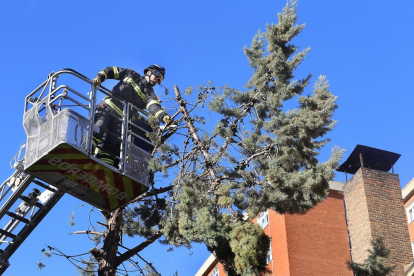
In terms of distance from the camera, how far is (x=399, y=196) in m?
25.4

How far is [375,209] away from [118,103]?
13593 mm

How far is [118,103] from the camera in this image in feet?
44.8

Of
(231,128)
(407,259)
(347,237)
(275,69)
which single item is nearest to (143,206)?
(231,128)

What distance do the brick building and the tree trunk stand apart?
11622mm

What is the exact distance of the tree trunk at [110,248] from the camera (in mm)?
13586

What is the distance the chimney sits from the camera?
933 inches

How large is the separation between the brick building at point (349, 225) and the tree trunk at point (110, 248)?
11.6 metres

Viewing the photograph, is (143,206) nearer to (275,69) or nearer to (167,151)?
(167,151)

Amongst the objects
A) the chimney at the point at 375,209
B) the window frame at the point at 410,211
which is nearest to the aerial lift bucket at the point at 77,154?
the chimney at the point at 375,209

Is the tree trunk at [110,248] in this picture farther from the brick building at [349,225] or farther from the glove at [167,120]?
the brick building at [349,225]

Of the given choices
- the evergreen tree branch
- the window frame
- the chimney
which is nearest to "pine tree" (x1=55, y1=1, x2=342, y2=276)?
the evergreen tree branch

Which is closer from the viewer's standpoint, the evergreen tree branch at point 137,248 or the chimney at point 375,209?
the evergreen tree branch at point 137,248

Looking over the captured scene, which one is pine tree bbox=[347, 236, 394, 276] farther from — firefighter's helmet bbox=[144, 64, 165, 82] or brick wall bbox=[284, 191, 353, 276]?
brick wall bbox=[284, 191, 353, 276]

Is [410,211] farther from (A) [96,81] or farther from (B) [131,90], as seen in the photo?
(A) [96,81]
